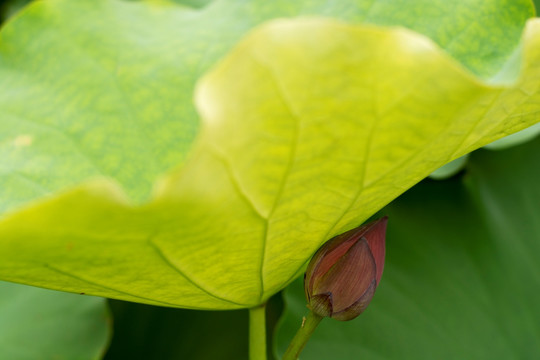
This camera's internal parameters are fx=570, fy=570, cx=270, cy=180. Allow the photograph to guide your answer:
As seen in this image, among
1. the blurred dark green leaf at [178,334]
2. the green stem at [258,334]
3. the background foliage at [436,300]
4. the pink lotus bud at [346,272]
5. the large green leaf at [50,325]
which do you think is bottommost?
the blurred dark green leaf at [178,334]

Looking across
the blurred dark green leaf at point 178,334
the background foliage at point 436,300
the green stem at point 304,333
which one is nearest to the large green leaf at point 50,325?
the background foliage at point 436,300

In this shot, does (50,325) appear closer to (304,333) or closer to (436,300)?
(304,333)

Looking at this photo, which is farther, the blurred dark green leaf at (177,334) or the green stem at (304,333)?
the blurred dark green leaf at (177,334)

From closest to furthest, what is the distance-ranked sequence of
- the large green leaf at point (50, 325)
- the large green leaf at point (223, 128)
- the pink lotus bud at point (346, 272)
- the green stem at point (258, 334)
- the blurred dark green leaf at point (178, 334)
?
the large green leaf at point (223, 128) < the pink lotus bud at point (346, 272) < the green stem at point (258, 334) < the large green leaf at point (50, 325) < the blurred dark green leaf at point (178, 334)

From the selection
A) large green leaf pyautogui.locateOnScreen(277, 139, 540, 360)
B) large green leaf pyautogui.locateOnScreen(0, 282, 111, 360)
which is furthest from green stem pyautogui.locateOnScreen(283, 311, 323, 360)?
large green leaf pyautogui.locateOnScreen(0, 282, 111, 360)

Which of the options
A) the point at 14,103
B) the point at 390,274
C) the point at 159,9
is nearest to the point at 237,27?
the point at 159,9

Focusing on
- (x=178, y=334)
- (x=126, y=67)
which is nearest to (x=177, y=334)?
(x=178, y=334)

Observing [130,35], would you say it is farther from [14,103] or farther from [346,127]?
[346,127]

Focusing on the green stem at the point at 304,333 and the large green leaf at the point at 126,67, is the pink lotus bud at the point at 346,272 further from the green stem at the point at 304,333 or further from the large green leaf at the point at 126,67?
the large green leaf at the point at 126,67
